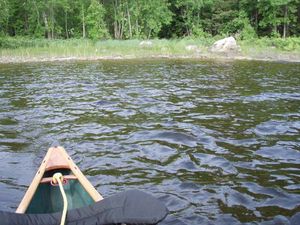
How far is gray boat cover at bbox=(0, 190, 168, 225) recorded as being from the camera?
466 centimetres

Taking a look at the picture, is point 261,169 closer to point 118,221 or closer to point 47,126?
point 118,221

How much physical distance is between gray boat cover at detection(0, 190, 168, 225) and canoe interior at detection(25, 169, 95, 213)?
1186 millimetres

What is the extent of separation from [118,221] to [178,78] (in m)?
18.8

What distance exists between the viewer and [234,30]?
5134 centimetres

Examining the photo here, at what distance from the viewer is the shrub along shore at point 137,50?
34.8 meters

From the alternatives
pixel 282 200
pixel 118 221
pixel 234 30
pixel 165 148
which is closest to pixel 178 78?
pixel 165 148

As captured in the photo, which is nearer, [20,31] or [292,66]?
[292,66]

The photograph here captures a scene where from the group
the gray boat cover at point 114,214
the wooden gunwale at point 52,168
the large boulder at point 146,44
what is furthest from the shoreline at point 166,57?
the gray boat cover at point 114,214

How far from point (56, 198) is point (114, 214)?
2005 millimetres

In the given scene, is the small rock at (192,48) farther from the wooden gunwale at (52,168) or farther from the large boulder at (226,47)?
the wooden gunwale at (52,168)

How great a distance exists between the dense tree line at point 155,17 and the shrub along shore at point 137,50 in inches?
262

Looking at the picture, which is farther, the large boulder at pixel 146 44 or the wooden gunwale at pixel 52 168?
the large boulder at pixel 146 44

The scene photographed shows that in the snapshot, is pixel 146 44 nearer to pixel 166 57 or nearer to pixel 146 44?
pixel 146 44

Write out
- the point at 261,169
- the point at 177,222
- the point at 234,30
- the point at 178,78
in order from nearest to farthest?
1. the point at 177,222
2. the point at 261,169
3. the point at 178,78
4. the point at 234,30
